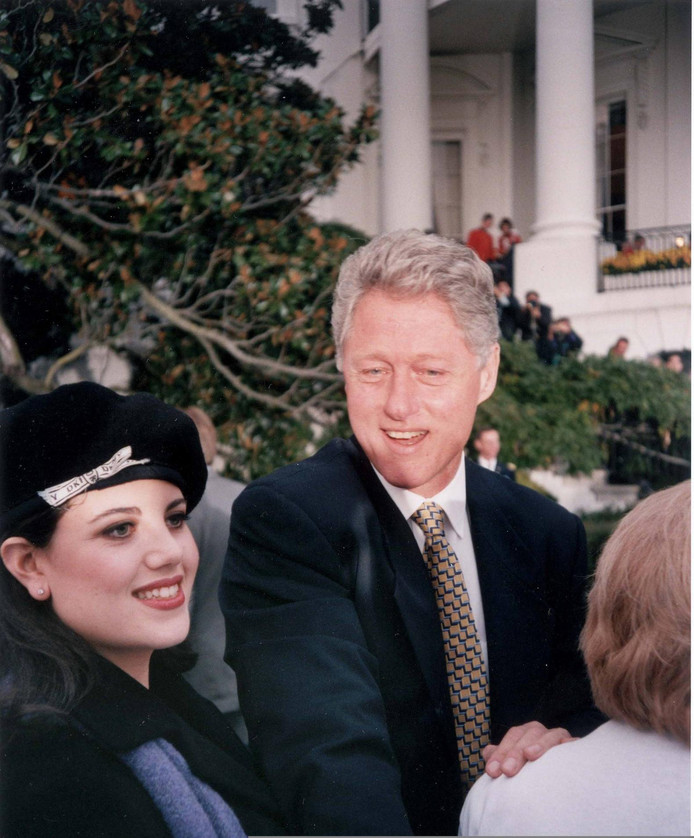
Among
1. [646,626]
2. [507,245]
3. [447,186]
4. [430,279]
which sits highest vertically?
[447,186]

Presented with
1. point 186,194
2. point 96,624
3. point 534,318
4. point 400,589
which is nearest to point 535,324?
point 534,318

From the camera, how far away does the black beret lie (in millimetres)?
2104

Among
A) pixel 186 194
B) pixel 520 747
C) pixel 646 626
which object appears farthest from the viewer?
pixel 186 194

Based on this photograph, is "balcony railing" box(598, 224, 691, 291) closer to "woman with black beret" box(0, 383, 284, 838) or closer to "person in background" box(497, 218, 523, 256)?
"person in background" box(497, 218, 523, 256)

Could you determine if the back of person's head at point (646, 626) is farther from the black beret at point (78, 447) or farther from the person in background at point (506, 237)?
the black beret at point (78, 447)

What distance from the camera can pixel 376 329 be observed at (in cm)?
217

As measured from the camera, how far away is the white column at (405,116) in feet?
7.68

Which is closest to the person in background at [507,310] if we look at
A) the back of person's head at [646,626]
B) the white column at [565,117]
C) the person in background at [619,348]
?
the white column at [565,117]

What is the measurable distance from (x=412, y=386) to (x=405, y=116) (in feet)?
2.61

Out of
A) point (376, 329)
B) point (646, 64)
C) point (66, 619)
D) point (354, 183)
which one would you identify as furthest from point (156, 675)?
point (646, 64)

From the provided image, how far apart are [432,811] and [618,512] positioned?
95 centimetres

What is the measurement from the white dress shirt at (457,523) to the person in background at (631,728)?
1.62 feet

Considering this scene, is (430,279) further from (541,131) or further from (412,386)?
(541,131)

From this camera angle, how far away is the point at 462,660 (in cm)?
217
